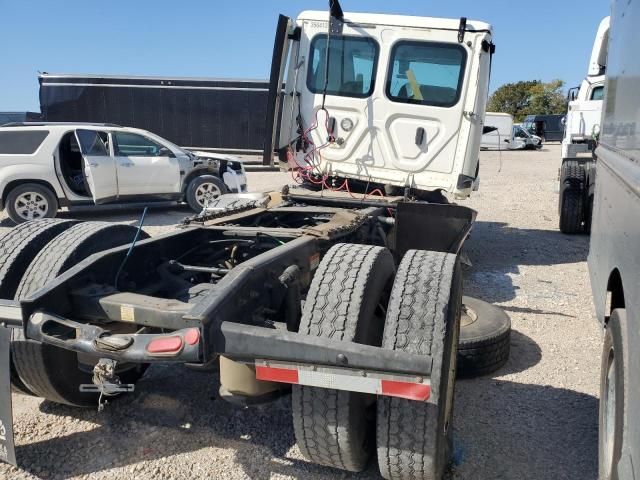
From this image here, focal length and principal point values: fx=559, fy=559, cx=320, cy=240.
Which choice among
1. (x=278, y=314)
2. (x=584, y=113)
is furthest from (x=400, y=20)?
(x=584, y=113)

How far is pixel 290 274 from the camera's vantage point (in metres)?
2.94

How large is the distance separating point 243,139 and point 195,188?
9873 millimetres

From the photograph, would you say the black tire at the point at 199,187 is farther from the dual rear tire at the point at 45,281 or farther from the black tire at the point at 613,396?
the black tire at the point at 613,396

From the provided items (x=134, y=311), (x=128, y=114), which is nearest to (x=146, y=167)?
(x=134, y=311)

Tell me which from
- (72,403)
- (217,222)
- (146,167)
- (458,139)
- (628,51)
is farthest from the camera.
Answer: (146,167)

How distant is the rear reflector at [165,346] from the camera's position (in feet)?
7.09

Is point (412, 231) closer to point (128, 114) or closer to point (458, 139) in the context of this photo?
point (458, 139)

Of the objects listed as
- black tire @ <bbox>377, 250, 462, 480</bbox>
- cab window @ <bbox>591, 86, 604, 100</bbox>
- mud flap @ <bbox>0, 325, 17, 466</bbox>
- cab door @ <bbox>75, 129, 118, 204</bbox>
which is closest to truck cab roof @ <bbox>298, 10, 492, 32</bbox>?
black tire @ <bbox>377, 250, 462, 480</bbox>

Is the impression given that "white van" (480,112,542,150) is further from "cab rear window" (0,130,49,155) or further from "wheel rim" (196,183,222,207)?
"cab rear window" (0,130,49,155)

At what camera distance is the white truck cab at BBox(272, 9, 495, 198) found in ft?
19.9

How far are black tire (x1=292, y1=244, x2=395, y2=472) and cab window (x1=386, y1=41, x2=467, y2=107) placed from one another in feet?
12.9

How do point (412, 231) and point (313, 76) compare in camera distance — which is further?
point (313, 76)

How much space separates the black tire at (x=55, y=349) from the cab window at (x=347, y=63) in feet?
11.9

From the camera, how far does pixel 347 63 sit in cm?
626
